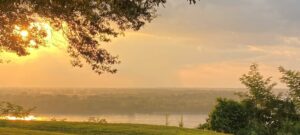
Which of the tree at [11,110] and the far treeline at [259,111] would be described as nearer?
the far treeline at [259,111]

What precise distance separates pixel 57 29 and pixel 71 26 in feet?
4.90

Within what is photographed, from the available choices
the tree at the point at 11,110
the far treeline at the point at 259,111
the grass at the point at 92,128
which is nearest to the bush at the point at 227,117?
the far treeline at the point at 259,111

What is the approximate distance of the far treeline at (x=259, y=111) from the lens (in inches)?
2226

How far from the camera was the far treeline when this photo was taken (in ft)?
185

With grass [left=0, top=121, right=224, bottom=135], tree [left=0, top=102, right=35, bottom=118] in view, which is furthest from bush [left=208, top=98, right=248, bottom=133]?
tree [left=0, top=102, right=35, bottom=118]

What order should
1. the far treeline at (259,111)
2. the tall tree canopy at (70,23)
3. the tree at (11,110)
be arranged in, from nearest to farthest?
the tall tree canopy at (70,23) < the far treeline at (259,111) < the tree at (11,110)

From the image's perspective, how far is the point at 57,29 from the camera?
38.1m

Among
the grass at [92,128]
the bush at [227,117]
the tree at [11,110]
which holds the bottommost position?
the grass at [92,128]

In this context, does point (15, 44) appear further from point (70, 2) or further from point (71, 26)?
point (70, 2)

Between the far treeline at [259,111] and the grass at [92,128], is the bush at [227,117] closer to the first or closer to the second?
the far treeline at [259,111]

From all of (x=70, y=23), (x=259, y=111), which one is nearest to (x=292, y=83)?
(x=259, y=111)

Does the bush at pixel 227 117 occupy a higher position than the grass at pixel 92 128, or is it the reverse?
the bush at pixel 227 117

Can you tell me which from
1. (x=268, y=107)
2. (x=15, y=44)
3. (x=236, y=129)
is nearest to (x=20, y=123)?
(x=15, y=44)

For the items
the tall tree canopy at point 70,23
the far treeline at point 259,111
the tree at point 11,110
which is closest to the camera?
the tall tree canopy at point 70,23
